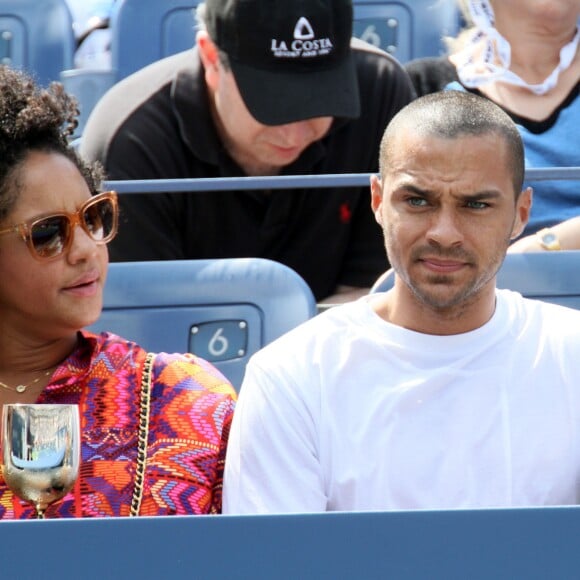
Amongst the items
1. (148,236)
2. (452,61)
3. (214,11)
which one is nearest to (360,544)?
(148,236)

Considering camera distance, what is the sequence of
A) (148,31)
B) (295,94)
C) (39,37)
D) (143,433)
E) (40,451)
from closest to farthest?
(40,451), (143,433), (295,94), (148,31), (39,37)

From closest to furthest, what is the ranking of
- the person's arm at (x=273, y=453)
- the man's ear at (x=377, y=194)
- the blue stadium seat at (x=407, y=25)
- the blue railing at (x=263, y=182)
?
the person's arm at (x=273, y=453)
the man's ear at (x=377, y=194)
the blue railing at (x=263, y=182)
the blue stadium seat at (x=407, y=25)

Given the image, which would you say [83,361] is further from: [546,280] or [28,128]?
[546,280]

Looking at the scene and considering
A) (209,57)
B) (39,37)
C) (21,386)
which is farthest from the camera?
(39,37)

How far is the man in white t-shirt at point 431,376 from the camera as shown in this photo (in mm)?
1999

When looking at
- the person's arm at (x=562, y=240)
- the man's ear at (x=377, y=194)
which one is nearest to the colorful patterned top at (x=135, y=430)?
the man's ear at (x=377, y=194)

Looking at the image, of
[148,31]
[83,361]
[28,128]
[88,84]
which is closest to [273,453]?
[83,361]

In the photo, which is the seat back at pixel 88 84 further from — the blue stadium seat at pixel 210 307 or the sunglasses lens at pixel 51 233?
the sunglasses lens at pixel 51 233

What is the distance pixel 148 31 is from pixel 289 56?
1.10 metres

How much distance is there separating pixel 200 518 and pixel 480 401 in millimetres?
724

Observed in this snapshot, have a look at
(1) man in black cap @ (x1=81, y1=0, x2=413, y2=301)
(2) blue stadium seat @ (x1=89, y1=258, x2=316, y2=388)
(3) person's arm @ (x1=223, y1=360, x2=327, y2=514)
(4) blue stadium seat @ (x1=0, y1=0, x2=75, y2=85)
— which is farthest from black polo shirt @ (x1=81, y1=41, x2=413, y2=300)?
(4) blue stadium seat @ (x1=0, y1=0, x2=75, y2=85)

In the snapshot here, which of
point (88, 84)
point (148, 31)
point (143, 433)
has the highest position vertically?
point (148, 31)

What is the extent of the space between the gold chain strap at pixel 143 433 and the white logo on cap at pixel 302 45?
1039mm

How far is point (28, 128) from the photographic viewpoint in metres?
2.38
